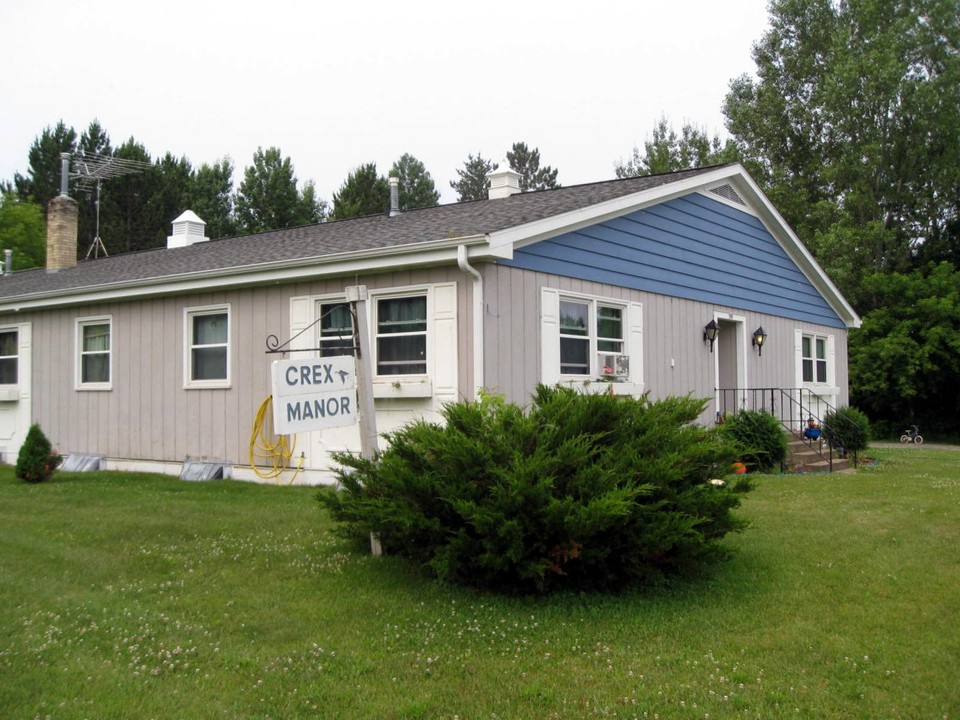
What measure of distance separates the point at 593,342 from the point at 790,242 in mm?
6930

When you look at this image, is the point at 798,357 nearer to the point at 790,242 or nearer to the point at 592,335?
Result: the point at 790,242

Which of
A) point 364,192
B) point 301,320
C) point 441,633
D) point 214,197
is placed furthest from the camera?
point 364,192

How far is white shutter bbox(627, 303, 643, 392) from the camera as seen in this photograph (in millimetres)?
12297

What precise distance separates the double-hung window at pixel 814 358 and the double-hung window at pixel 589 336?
22.0 feet

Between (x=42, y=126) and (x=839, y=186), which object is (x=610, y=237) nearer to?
(x=839, y=186)

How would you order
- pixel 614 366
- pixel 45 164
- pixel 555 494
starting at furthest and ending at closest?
pixel 45 164 < pixel 614 366 < pixel 555 494

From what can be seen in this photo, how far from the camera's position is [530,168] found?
196 feet

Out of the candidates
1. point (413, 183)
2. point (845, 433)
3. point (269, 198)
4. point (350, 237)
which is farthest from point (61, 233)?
point (413, 183)

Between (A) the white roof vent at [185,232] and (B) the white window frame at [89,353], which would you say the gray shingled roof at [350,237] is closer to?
(B) the white window frame at [89,353]

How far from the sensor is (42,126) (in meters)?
40.6

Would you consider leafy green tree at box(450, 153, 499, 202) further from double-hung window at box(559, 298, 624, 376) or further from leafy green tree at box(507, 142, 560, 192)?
double-hung window at box(559, 298, 624, 376)

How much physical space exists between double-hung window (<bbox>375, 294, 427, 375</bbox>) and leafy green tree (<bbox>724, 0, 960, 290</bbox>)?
66.3 feet

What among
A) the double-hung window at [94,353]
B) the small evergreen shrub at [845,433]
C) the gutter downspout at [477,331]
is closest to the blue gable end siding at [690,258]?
the gutter downspout at [477,331]

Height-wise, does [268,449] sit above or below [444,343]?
below
